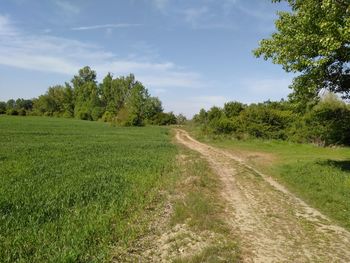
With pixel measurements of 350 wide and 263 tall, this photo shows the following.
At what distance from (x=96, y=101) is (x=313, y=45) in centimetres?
12304

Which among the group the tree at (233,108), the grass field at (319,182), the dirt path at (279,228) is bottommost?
the dirt path at (279,228)

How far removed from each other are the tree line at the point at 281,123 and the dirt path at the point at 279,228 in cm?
2216

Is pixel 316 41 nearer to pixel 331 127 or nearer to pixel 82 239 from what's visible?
pixel 82 239

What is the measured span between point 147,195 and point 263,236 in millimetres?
5329

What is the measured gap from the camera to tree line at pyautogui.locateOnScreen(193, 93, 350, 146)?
40812 millimetres

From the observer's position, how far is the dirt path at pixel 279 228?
28.7 ft

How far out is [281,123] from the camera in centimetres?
4816

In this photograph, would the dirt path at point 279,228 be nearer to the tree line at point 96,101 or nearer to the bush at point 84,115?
the tree line at point 96,101

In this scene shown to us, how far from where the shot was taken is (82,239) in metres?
8.63

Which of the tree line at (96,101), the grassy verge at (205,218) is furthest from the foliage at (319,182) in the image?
the tree line at (96,101)

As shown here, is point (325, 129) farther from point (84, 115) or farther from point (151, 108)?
point (84, 115)

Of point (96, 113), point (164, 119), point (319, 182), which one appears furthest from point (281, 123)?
point (96, 113)

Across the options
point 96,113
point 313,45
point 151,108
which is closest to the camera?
point 313,45

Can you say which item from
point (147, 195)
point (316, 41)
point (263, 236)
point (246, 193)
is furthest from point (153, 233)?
point (316, 41)
